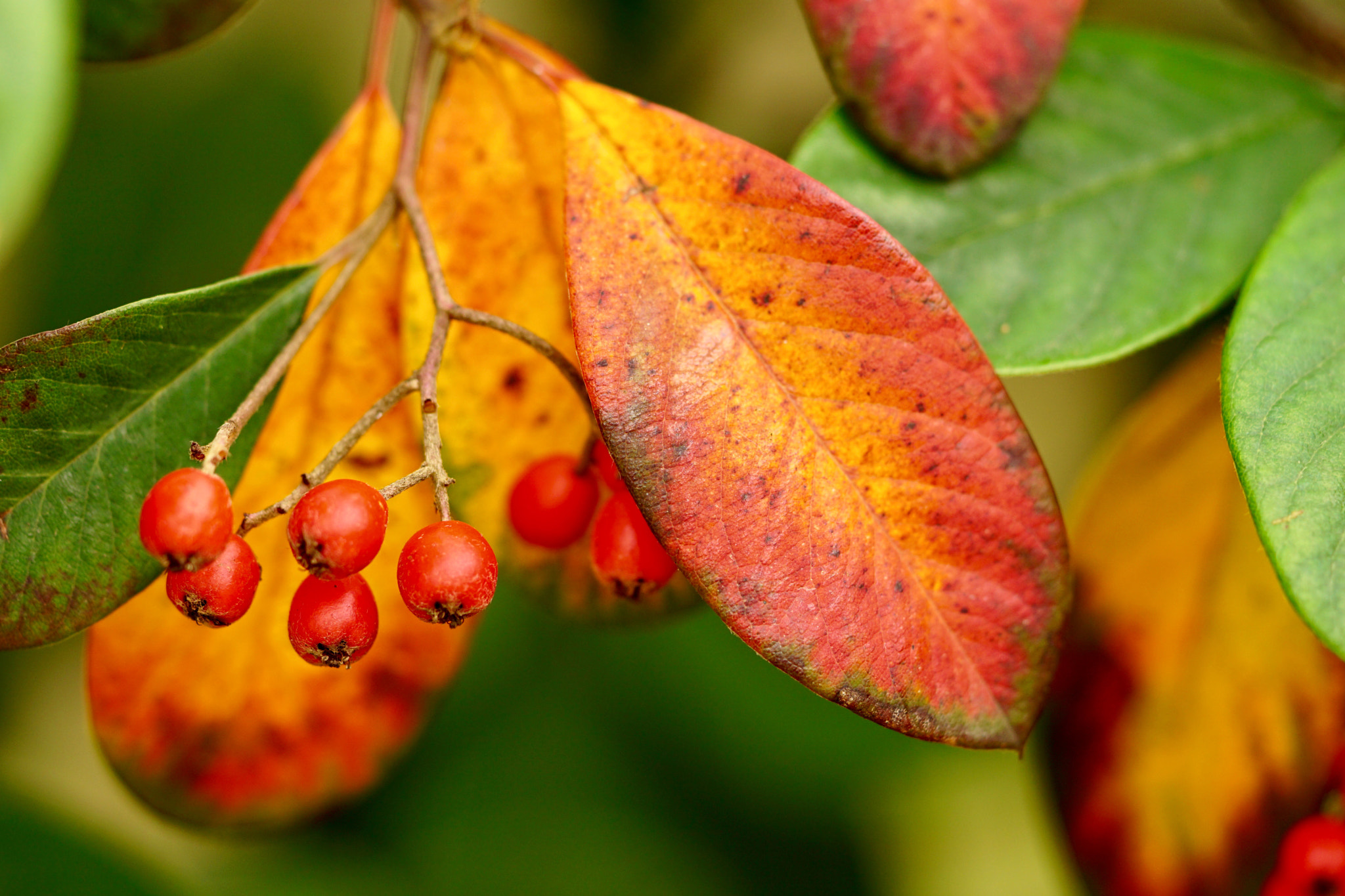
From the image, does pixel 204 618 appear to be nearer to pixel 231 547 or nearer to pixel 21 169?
pixel 231 547

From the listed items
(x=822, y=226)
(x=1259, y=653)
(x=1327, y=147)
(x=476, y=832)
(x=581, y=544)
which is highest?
(x=822, y=226)

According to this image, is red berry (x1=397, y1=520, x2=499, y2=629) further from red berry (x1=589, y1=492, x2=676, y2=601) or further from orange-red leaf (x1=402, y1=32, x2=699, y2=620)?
orange-red leaf (x1=402, y1=32, x2=699, y2=620)

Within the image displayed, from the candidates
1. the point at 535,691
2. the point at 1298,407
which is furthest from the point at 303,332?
the point at 535,691

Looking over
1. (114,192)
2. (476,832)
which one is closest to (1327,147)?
(476,832)

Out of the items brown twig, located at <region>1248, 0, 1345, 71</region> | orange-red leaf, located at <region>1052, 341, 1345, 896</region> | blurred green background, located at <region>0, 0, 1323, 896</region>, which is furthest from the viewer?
blurred green background, located at <region>0, 0, 1323, 896</region>

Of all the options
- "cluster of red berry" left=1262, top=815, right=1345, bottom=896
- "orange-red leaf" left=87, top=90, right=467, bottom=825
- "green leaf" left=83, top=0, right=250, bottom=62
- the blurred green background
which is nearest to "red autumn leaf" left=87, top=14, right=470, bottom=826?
"orange-red leaf" left=87, top=90, right=467, bottom=825

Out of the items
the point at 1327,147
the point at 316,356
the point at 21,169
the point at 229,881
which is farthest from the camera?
the point at 229,881

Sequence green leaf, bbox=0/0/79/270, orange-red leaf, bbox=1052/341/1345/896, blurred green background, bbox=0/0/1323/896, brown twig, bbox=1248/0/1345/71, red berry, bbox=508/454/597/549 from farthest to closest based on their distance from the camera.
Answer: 1. blurred green background, bbox=0/0/1323/896
2. brown twig, bbox=1248/0/1345/71
3. orange-red leaf, bbox=1052/341/1345/896
4. red berry, bbox=508/454/597/549
5. green leaf, bbox=0/0/79/270

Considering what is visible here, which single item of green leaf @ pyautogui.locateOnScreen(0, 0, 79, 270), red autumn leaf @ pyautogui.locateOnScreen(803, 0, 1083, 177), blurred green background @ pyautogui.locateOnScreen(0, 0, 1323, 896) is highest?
green leaf @ pyautogui.locateOnScreen(0, 0, 79, 270)
